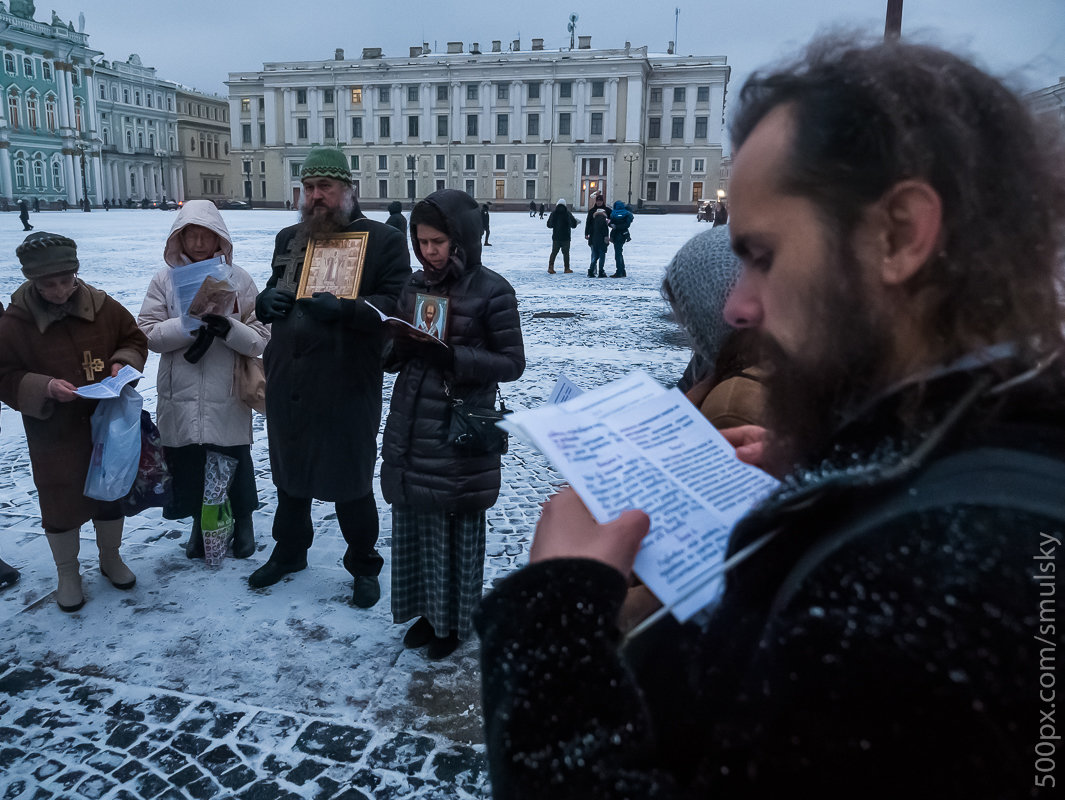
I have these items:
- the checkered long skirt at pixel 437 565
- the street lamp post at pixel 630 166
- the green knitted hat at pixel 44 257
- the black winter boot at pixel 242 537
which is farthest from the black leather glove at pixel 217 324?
the street lamp post at pixel 630 166

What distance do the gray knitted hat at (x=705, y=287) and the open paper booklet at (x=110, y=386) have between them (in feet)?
7.97

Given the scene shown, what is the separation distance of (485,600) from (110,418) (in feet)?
10.1

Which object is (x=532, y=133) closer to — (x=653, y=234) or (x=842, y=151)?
(x=653, y=234)

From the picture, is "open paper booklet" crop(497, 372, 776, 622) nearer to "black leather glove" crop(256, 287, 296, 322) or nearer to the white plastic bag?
"black leather glove" crop(256, 287, 296, 322)

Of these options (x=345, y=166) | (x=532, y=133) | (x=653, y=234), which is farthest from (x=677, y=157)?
(x=345, y=166)

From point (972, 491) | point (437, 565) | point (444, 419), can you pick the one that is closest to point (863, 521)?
point (972, 491)

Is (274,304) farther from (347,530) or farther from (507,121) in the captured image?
(507,121)

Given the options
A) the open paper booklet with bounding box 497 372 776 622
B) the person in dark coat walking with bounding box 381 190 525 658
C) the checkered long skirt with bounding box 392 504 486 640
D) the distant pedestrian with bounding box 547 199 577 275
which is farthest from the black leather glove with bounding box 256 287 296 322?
the distant pedestrian with bounding box 547 199 577 275

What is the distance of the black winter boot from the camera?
12.8 ft

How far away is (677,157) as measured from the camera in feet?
233

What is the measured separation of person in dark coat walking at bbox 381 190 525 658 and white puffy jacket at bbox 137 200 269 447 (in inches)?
40.9

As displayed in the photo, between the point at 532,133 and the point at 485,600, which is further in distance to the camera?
the point at 532,133

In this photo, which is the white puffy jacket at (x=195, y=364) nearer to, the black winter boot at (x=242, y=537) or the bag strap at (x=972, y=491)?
the black winter boot at (x=242, y=537)

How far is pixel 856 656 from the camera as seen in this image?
2.01 ft
